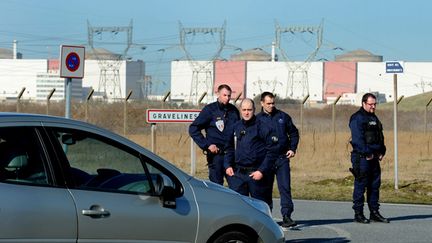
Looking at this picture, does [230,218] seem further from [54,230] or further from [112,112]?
[112,112]

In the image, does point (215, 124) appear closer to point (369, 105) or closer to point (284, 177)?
point (284, 177)

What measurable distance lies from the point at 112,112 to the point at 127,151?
27544 millimetres

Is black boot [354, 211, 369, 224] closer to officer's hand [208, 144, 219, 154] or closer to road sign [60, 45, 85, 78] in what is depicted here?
officer's hand [208, 144, 219, 154]

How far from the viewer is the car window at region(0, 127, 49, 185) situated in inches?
245

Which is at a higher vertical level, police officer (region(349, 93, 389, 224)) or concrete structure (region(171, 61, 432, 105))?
concrete structure (region(171, 61, 432, 105))

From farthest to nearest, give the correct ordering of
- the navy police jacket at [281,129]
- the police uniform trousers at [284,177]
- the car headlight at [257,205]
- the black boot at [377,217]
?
the black boot at [377,217], the police uniform trousers at [284,177], the navy police jacket at [281,129], the car headlight at [257,205]

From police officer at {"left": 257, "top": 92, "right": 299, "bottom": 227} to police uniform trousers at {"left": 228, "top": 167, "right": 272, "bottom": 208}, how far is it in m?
0.75

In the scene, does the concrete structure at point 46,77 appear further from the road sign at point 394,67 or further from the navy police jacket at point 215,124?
the navy police jacket at point 215,124

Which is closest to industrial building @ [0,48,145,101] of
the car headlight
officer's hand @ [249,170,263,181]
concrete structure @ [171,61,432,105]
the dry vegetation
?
concrete structure @ [171,61,432,105]

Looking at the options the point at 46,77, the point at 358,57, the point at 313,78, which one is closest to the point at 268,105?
the point at 313,78

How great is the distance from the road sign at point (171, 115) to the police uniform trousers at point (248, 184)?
32.4 ft

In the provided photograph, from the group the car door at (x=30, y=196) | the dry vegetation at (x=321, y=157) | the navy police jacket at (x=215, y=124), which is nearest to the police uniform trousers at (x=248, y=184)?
the navy police jacket at (x=215, y=124)

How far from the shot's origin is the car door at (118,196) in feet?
21.4

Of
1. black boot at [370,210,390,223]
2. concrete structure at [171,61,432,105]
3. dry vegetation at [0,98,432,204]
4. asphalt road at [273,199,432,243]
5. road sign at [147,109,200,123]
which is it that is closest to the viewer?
asphalt road at [273,199,432,243]
